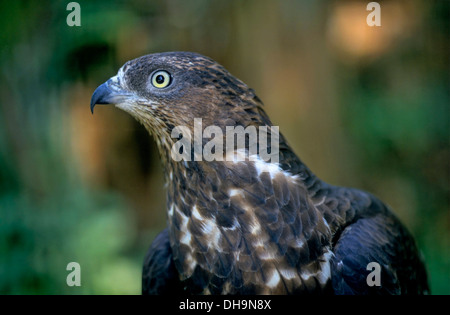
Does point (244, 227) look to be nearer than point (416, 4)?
Yes

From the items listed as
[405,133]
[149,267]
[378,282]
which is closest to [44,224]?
[149,267]

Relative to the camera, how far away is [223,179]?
2.80 metres

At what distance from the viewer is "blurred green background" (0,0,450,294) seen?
4691 mm

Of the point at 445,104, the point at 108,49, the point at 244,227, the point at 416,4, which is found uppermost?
the point at 416,4

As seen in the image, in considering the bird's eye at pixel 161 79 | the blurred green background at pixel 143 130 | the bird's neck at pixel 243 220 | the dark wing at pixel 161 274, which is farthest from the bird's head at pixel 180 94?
the blurred green background at pixel 143 130

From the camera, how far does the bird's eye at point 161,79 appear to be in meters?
2.88

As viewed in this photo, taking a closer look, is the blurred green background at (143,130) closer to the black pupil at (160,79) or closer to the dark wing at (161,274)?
the dark wing at (161,274)

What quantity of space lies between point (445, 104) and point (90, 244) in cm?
505

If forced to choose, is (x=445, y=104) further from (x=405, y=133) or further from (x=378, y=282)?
(x=378, y=282)

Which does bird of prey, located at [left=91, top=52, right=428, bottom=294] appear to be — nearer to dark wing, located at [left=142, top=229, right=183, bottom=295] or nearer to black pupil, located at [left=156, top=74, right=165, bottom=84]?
black pupil, located at [left=156, top=74, right=165, bottom=84]

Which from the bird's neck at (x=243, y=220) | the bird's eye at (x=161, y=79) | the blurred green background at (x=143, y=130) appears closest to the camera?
the bird's neck at (x=243, y=220)

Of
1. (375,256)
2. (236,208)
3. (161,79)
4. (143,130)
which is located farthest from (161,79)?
(143,130)

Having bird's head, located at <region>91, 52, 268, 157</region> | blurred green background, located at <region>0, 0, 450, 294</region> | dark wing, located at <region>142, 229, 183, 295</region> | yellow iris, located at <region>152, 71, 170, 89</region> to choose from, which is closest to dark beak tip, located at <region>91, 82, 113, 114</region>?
bird's head, located at <region>91, 52, 268, 157</region>

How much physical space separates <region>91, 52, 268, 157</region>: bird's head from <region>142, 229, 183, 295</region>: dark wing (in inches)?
36.6
